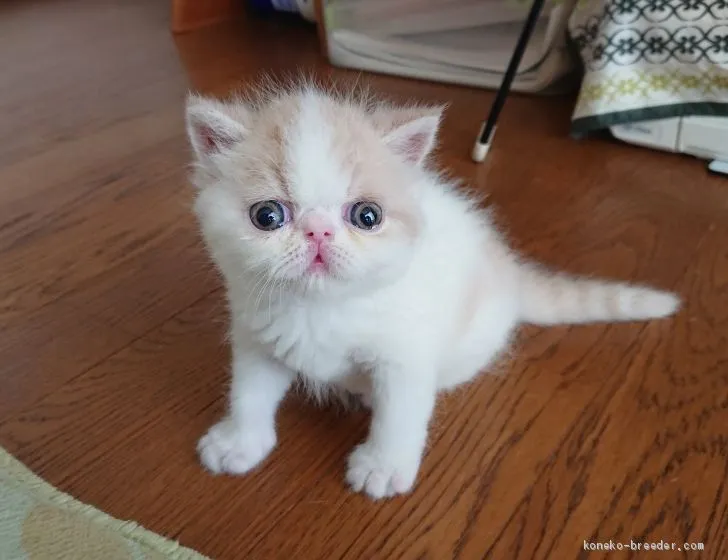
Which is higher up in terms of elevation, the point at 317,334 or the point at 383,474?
the point at 317,334

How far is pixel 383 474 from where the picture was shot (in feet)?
2.80

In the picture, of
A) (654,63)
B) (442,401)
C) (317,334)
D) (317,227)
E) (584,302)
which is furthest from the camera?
(654,63)

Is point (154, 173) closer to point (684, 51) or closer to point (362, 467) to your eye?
point (362, 467)

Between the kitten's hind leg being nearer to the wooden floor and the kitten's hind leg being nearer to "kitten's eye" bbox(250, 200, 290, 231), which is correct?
the wooden floor

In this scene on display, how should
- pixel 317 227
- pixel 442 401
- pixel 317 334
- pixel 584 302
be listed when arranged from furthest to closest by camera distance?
1. pixel 584 302
2. pixel 442 401
3. pixel 317 334
4. pixel 317 227

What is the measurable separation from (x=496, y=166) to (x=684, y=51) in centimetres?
44

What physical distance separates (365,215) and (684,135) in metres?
1.13

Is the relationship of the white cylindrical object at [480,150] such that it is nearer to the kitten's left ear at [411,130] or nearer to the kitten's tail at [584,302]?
the kitten's tail at [584,302]

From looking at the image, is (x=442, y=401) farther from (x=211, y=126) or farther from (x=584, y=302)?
(x=211, y=126)

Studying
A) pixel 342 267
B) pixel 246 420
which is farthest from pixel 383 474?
pixel 342 267

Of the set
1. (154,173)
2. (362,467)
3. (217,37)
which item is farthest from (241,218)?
(217,37)

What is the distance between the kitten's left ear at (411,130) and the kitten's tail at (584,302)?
1.28ft

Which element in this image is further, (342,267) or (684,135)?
(684,135)

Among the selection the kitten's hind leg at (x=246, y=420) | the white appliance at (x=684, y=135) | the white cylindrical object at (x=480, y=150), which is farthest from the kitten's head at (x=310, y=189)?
the white appliance at (x=684, y=135)
